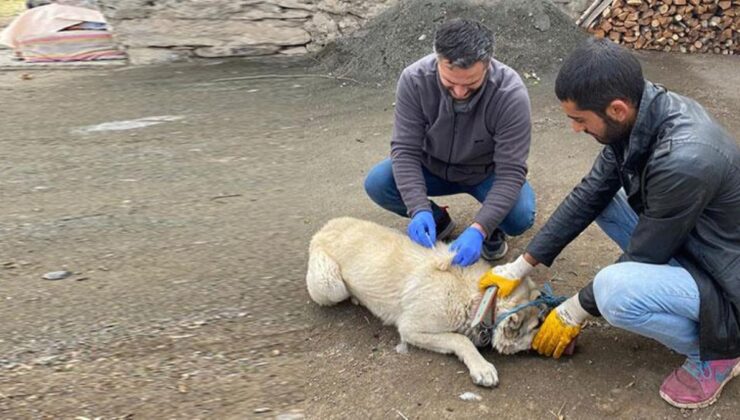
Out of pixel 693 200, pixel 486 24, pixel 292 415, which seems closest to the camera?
pixel 693 200

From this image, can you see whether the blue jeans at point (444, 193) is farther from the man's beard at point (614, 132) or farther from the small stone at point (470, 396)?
the small stone at point (470, 396)

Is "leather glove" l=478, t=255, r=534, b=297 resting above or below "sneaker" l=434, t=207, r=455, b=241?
above

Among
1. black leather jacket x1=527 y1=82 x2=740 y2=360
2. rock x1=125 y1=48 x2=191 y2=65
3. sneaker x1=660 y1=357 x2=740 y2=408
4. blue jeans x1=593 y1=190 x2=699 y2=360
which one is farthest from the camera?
rock x1=125 y1=48 x2=191 y2=65

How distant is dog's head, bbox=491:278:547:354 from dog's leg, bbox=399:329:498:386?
0.14m

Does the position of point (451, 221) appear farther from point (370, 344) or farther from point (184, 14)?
point (184, 14)

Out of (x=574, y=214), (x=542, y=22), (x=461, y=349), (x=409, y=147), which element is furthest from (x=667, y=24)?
(x=461, y=349)

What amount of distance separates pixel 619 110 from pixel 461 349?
4.55 feet

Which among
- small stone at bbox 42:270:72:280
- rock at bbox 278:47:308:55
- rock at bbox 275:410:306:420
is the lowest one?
rock at bbox 278:47:308:55

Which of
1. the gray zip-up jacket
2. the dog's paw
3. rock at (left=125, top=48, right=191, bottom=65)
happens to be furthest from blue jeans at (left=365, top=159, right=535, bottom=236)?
rock at (left=125, top=48, right=191, bottom=65)

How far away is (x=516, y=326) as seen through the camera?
10.7 ft

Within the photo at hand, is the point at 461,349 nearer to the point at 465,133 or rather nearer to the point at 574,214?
the point at 574,214

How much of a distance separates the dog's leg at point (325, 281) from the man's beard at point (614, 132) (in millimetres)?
1629

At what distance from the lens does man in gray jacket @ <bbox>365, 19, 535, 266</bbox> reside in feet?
11.2

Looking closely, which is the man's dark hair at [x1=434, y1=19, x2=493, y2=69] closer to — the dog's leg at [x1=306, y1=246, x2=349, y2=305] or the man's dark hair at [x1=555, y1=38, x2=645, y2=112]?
the man's dark hair at [x1=555, y1=38, x2=645, y2=112]
